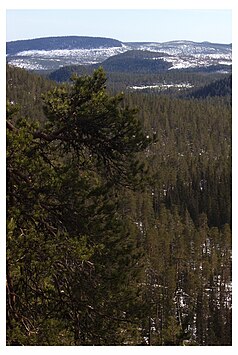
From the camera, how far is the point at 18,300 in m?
6.40

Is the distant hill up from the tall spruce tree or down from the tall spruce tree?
up

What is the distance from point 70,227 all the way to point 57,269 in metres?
0.65

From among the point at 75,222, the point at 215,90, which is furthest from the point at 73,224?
the point at 215,90

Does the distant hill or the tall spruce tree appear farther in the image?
the distant hill

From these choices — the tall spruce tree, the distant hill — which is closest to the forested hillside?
the tall spruce tree

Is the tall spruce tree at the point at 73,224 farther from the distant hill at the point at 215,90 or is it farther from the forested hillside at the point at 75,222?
the distant hill at the point at 215,90

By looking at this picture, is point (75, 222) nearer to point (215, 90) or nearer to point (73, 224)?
point (73, 224)

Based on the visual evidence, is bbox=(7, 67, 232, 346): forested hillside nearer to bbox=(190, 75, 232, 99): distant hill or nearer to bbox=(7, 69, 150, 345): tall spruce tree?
bbox=(7, 69, 150, 345): tall spruce tree

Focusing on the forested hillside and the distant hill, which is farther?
the distant hill

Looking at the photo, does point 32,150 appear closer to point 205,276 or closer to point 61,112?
point 61,112

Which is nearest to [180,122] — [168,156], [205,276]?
[168,156]

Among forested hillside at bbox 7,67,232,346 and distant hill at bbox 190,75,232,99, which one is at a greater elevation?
distant hill at bbox 190,75,232,99

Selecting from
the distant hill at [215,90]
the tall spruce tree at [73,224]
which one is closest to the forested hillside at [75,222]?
the tall spruce tree at [73,224]

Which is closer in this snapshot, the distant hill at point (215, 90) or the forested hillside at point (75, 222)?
the forested hillside at point (75, 222)
